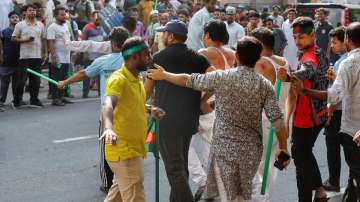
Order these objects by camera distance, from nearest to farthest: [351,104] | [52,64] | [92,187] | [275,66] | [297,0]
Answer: [351,104] → [275,66] → [92,187] → [52,64] → [297,0]

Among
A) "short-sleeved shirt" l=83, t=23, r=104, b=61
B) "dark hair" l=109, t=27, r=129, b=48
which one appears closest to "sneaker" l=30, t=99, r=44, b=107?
"short-sleeved shirt" l=83, t=23, r=104, b=61

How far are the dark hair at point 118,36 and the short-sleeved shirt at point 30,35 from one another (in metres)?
6.97

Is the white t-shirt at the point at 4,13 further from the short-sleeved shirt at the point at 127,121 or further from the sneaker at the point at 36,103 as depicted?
the short-sleeved shirt at the point at 127,121

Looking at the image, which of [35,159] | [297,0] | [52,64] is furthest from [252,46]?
[297,0]

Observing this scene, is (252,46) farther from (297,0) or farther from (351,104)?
(297,0)

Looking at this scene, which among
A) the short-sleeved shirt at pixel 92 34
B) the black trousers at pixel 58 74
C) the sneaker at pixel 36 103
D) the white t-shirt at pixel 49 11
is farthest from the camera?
the white t-shirt at pixel 49 11

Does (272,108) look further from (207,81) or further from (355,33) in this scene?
(355,33)

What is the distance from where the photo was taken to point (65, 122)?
12688mm

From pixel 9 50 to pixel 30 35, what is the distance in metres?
0.52

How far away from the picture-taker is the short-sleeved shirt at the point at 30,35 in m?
14.1

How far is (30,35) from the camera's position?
558 inches

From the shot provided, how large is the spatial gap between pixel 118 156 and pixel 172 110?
103cm

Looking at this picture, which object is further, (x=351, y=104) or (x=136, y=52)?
(x=351, y=104)

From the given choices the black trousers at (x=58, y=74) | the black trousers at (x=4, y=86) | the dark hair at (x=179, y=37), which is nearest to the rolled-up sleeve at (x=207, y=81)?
the dark hair at (x=179, y=37)
